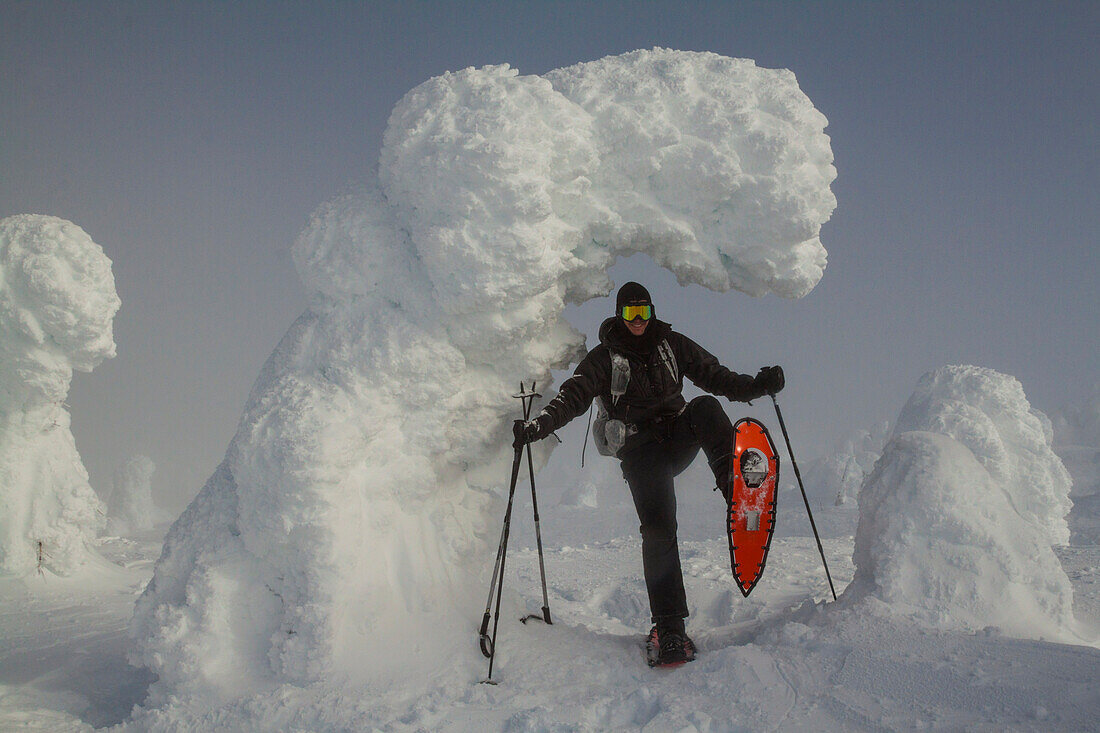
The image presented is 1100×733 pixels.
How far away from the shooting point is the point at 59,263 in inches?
369

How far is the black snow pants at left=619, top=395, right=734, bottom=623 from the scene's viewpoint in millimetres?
4328

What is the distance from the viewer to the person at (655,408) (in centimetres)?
439

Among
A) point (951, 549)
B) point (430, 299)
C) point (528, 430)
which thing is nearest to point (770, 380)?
point (951, 549)

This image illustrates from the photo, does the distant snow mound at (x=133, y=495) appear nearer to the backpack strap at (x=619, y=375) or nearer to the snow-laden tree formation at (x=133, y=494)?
the snow-laden tree formation at (x=133, y=494)

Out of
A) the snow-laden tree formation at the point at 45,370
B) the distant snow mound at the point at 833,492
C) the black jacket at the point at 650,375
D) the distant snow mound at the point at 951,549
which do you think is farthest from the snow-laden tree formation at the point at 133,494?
the distant snow mound at the point at 951,549

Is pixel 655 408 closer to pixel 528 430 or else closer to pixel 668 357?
pixel 668 357

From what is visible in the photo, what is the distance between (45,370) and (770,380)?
409 inches

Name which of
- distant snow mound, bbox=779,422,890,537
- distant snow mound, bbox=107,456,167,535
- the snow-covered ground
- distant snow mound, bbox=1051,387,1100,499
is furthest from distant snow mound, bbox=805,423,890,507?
distant snow mound, bbox=107,456,167,535

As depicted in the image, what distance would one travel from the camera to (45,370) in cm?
987

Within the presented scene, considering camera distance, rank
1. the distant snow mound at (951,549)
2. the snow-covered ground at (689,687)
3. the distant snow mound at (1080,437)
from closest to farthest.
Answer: the snow-covered ground at (689,687)
the distant snow mound at (951,549)
the distant snow mound at (1080,437)

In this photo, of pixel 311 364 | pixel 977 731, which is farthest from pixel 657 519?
pixel 311 364

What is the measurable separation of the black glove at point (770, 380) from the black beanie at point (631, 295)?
0.91 metres

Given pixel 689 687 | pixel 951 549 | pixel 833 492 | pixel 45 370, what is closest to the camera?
pixel 689 687

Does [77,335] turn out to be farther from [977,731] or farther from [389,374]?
[977,731]
